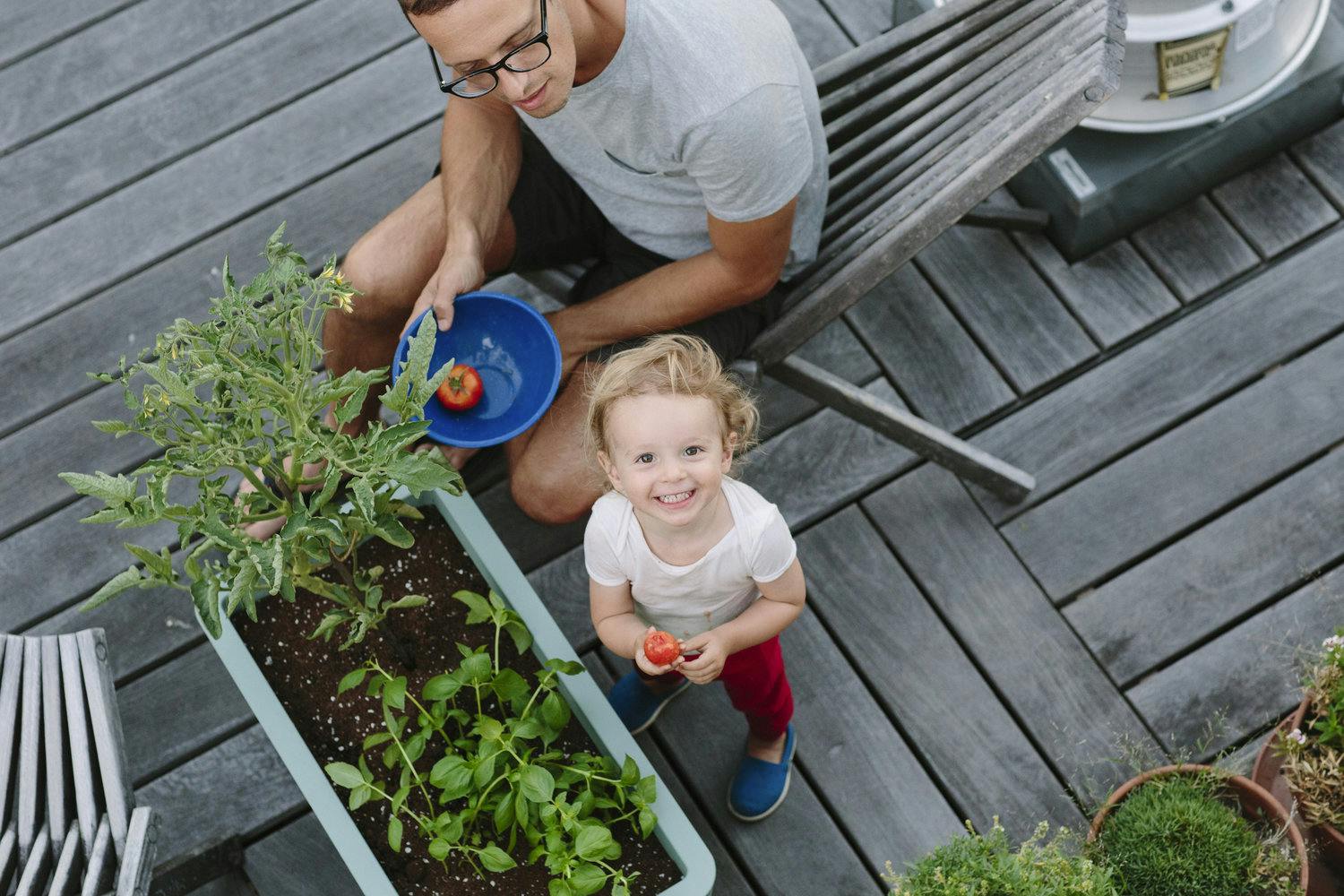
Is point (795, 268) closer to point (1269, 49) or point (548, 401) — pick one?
point (548, 401)

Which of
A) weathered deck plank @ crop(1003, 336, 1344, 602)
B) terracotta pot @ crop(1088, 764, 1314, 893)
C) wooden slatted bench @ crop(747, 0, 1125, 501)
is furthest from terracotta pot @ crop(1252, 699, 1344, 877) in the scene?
wooden slatted bench @ crop(747, 0, 1125, 501)

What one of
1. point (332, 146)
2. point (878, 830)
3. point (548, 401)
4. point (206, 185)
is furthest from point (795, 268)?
point (206, 185)

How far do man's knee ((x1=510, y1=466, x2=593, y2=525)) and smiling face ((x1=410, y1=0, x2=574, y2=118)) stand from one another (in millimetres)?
508

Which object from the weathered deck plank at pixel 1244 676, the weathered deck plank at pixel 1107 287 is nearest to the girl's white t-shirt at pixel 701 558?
the weathered deck plank at pixel 1244 676

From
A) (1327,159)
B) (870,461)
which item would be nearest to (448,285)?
(870,461)

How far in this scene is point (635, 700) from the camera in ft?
6.08

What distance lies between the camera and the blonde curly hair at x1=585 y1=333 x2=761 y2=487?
4.46 feet

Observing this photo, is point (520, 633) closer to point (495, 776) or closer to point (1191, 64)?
point (495, 776)

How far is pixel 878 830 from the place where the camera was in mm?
1858

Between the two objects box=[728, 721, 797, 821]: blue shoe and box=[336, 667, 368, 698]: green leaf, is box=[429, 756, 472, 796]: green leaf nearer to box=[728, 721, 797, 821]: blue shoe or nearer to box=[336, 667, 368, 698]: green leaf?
box=[336, 667, 368, 698]: green leaf

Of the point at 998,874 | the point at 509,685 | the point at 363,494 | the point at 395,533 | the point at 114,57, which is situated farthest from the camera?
the point at 114,57

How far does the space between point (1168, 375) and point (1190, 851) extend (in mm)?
870

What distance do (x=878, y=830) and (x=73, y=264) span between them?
1.65 meters

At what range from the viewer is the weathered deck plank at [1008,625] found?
189 cm
